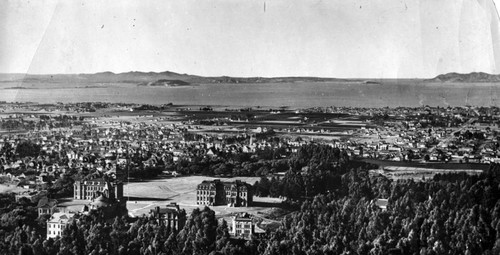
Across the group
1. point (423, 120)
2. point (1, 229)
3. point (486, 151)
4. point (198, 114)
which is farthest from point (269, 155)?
point (1, 229)

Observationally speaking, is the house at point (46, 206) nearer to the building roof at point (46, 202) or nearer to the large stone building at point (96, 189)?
the building roof at point (46, 202)

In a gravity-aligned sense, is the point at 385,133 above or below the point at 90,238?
above

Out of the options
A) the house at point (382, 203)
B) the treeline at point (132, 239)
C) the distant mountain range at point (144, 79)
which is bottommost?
the treeline at point (132, 239)

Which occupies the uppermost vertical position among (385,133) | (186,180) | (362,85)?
(362,85)

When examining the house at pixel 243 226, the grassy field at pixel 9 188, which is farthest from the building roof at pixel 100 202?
the house at pixel 243 226

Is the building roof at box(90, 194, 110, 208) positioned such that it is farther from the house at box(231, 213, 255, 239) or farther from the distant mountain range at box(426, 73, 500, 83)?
the distant mountain range at box(426, 73, 500, 83)

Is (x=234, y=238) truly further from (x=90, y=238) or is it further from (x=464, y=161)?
(x=464, y=161)
